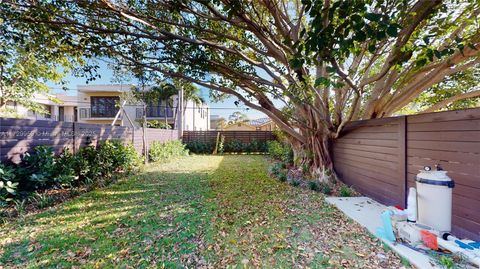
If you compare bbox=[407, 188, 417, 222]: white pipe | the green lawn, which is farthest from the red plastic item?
the green lawn

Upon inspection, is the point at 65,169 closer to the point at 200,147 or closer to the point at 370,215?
the point at 370,215

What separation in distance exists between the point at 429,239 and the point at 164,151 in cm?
958

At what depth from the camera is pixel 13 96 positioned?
30.2 feet

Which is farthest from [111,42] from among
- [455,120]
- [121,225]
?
[455,120]

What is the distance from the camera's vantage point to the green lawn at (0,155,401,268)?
2283mm

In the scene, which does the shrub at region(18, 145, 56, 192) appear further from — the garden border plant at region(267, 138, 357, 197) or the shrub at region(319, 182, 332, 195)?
the shrub at region(319, 182, 332, 195)

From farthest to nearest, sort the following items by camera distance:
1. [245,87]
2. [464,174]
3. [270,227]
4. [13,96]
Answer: [13,96] → [245,87] → [270,227] → [464,174]

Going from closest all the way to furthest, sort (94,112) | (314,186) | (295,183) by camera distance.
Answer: (314,186), (295,183), (94,112)

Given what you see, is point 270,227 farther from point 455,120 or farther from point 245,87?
point 245,87

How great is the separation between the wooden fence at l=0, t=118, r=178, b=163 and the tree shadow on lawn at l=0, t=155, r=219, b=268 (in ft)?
3.90

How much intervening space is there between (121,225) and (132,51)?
3.86 meters

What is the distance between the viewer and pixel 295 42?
356cm

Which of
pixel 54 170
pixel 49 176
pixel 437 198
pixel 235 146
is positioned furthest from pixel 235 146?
pixel 437 198

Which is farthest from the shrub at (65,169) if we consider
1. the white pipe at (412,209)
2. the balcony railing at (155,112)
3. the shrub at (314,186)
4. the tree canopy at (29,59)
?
the balcony railing at (155,112)
